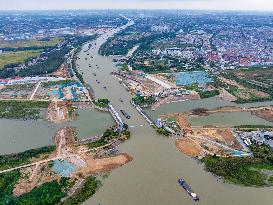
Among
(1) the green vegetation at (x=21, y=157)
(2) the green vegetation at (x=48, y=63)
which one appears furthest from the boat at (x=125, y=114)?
(2) the green vegetation at (x=48, y=63)

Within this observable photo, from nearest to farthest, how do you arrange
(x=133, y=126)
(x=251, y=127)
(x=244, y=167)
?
(x=244, y=167), (x=251, y=127), (x=133, y=126)

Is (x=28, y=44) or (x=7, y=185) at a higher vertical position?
(x=28, y=44)

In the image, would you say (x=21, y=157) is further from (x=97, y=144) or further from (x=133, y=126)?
(x=133, y=126)

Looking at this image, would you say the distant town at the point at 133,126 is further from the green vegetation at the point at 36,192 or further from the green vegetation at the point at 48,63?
the green vegetation at the point at 48,63

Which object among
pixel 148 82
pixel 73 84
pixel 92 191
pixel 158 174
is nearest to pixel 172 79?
pixel 148 82

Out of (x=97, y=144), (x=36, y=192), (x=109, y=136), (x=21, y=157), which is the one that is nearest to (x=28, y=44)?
(x=109, y=136)

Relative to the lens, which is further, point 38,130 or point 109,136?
point 38,130
